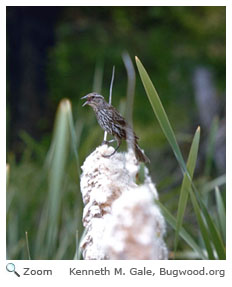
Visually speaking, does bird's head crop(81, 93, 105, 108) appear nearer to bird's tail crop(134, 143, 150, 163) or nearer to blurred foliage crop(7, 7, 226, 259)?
bird's tail crop(134, 143, 150, 163)

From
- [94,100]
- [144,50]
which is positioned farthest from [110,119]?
[144,50]

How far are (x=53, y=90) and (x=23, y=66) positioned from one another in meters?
0.38

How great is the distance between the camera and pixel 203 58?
4324 millimetres

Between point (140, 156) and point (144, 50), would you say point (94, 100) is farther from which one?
point (144, 50)
